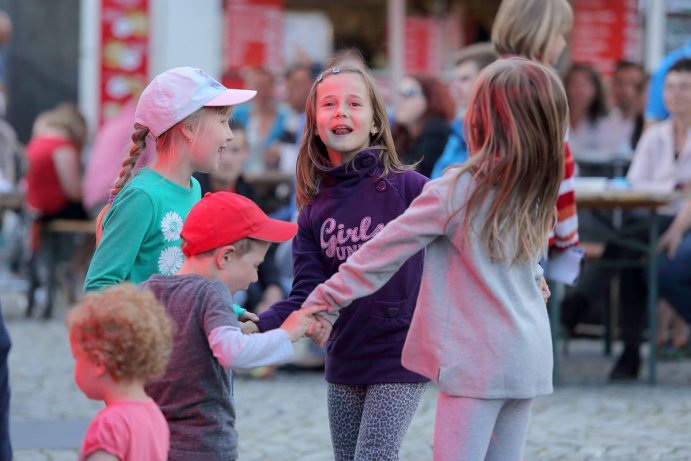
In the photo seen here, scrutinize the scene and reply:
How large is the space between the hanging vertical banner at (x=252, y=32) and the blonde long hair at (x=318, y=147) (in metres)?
10.1

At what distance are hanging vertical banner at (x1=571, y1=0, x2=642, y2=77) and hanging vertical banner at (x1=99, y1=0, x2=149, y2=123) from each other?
4.49m

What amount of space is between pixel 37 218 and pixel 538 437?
284 inches

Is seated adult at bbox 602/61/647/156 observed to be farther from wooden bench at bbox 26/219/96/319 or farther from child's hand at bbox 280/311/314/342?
child's hand at bbox 280/311/314/342

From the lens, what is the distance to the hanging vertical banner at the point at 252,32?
1429 centimetres

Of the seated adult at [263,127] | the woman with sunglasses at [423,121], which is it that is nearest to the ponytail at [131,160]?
the woman with sunglasses at [423,121]

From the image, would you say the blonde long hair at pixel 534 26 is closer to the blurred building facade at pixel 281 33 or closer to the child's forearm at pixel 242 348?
the child's forearm at pixel 242 348

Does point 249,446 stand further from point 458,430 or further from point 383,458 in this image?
point 458,430

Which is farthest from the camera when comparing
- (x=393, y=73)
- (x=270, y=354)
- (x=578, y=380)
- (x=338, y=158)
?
(x=393, y=73)

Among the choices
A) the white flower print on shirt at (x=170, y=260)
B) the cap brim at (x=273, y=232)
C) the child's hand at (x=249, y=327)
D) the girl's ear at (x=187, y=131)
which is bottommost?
the child's hand at (x=249, y=327)

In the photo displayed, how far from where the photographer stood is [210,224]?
355 centimetres

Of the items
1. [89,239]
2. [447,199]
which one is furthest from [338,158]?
[89,239]

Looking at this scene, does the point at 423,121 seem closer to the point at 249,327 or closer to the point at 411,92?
the point at 411,92

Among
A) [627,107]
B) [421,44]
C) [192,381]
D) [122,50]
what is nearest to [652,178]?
[627,107]

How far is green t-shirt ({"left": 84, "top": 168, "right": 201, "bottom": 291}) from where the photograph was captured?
152 inches
